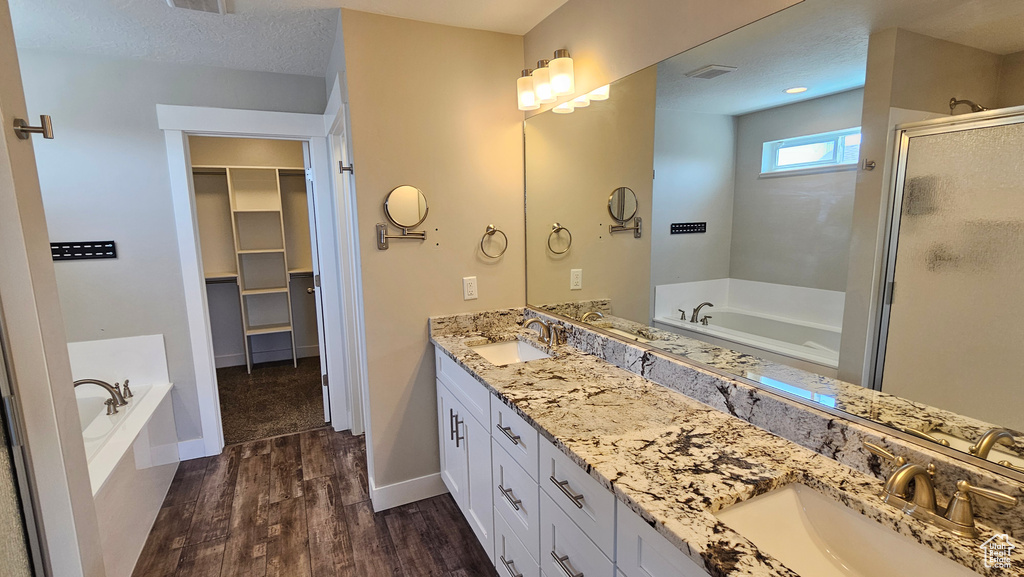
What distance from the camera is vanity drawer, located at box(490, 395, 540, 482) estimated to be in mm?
1399

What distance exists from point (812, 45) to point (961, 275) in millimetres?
646

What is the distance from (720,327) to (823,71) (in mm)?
759

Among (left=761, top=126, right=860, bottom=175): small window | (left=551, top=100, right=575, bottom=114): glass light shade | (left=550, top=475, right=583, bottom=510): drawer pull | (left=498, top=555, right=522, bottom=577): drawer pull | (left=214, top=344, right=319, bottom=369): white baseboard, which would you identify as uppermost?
(left=551, top=100, right=575, bottom=114): glass light shade

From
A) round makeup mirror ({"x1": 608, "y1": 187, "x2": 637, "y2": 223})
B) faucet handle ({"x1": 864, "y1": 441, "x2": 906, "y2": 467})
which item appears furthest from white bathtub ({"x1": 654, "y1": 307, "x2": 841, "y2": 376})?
round makeup mirror ({"x1": 608, "y1": 187, "x2": 637, "y2": 223})

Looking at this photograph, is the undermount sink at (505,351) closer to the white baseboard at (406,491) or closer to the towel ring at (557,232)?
the towel ring at (557,232)

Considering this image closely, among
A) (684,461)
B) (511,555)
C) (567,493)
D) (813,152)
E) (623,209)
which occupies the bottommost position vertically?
(511,555)

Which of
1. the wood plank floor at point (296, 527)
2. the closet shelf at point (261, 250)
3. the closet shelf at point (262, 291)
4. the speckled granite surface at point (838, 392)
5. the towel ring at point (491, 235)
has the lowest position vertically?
the wood plank floor at point (296, 527)

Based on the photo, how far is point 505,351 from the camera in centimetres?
230

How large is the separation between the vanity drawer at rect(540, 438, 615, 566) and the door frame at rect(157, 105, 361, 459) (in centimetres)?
187

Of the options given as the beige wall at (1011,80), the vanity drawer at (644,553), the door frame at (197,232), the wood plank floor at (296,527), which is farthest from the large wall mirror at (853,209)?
the door frame at (197,232)

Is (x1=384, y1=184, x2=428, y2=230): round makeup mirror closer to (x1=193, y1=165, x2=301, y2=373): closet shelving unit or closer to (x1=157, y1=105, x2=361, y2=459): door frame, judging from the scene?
(x1=157, y1=105, x2=361, y2=459): door frame

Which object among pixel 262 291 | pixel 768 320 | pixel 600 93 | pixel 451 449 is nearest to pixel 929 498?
pixel 768 320

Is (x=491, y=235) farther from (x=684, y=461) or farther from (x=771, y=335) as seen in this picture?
(x=684, y=461)

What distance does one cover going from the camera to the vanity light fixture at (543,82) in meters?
2.00
